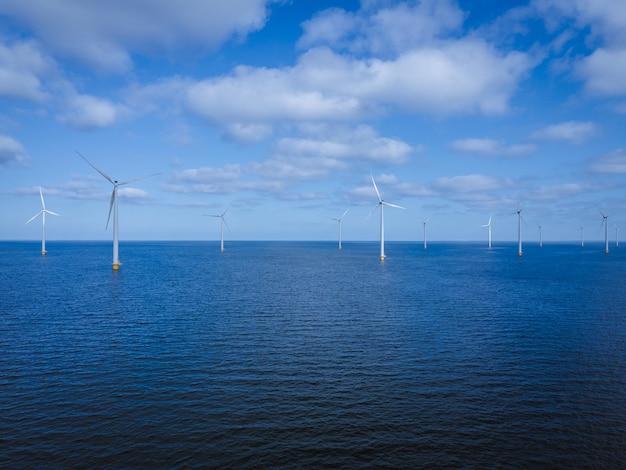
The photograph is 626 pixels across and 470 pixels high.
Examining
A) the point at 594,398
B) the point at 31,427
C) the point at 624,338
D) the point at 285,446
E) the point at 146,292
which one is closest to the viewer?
the point at 285,446

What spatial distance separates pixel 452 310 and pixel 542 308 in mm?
15486

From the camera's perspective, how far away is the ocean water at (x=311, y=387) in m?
23.7

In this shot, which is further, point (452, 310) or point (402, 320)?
point (452, 310)

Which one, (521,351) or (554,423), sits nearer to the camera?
(554,423)

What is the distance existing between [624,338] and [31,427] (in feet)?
187

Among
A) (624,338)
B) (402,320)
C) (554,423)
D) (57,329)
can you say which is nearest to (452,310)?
(402,320)

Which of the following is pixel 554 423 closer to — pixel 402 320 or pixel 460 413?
pixel 460 413

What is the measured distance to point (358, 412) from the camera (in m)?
28.2

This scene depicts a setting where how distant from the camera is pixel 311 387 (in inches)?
1278

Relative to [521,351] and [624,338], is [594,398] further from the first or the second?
[624,338]

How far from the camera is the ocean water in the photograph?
23.7 meters

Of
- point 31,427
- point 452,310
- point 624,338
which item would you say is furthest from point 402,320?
point 31,427

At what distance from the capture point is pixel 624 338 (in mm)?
47156

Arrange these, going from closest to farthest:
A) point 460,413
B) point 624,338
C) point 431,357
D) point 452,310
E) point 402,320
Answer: point 460,413, point 431,357, point 624,338, point 402,320, point 452,310
